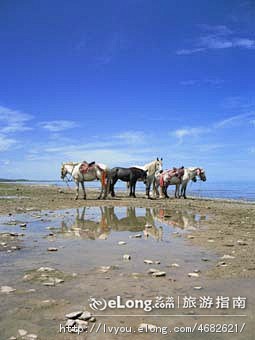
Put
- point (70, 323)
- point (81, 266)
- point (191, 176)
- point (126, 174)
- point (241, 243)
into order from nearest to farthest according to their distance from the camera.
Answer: point (70, 323) → point (81, 266) → point (241, 243) → point (126, 174) → point (191, 176)

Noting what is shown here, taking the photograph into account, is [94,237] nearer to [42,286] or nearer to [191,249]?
[191,249]

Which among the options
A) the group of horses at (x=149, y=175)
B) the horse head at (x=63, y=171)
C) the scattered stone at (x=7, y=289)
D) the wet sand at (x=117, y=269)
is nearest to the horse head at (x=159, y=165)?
the group of horses at (x=149, y=175)

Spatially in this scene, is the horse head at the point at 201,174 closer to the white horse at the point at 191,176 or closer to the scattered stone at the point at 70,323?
the white horse at the point at 191,176

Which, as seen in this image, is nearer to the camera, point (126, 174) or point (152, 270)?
point (152, 270)

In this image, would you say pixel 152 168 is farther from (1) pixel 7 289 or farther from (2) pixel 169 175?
(1) pixel 7 289

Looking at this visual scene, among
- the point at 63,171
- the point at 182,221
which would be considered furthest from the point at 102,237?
the point at 63,171

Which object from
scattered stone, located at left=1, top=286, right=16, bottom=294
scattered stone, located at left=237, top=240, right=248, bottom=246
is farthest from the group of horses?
scattered stone, located at left=1, top=286, right=16, bottom=294

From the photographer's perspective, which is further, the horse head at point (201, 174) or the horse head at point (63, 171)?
the horse head at point (201, 174)

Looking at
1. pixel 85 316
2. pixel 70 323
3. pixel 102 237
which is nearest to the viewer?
pixel 70 323

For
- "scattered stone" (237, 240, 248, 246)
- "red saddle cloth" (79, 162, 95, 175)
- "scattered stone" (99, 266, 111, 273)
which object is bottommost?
"scattered stone" (99, 266, 111, 273)

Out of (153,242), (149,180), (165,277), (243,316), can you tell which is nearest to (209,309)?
(243,316)

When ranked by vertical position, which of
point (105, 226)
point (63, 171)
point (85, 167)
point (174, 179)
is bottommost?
point (105, 226)

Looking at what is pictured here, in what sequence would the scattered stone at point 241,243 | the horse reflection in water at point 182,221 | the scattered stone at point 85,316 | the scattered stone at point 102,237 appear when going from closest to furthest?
1. the scattered stone at point 85,316
2. the scattered stone at point 241,243
3. the scattered stone at point 102,237
4. the horse reflection in water at point 182,221

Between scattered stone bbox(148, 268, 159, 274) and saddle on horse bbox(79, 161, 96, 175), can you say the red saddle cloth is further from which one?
scattered stone bbox(148, 268, 159, 274)
